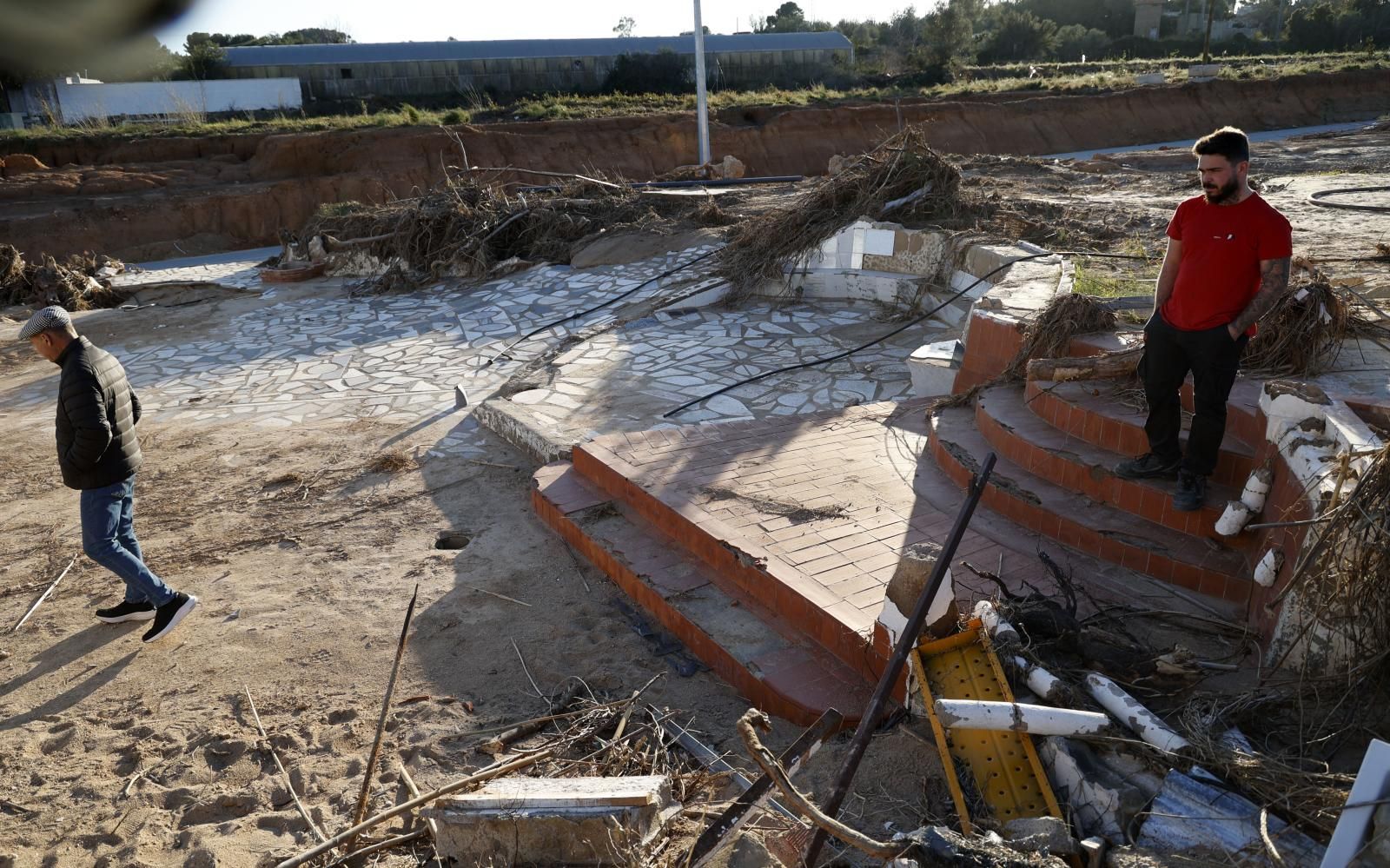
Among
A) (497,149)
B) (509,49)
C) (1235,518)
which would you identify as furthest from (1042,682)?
(509,49)

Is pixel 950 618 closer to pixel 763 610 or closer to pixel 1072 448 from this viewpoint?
pixel 763 610

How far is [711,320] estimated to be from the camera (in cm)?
895

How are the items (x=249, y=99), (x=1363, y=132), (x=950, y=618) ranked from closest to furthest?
(x=950, y=618)
(x=1363, y=132)
(x=249, y=99)

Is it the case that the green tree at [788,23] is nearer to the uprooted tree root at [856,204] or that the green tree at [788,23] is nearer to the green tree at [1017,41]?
the green tree at [1017,41]

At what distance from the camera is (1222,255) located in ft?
11.0

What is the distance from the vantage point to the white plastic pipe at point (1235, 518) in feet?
10.7

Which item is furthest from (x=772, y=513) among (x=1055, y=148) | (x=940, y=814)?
(x=1055, y=148)

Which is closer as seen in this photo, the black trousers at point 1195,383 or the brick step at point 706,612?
the brick step at point 706,612

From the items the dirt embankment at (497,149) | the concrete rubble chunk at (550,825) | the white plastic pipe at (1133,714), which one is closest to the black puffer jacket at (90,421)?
the concrete rubble chunk at (550,825)

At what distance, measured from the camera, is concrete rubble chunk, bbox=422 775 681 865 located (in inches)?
99.8

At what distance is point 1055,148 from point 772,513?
24797 millimetres

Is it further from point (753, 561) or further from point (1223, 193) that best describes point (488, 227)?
point (1223, 193)

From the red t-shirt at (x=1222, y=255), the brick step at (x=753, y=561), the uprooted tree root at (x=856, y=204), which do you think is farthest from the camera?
the uprooted tree root at (x=856, y=204)

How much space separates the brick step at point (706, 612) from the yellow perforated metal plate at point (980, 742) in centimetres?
48
